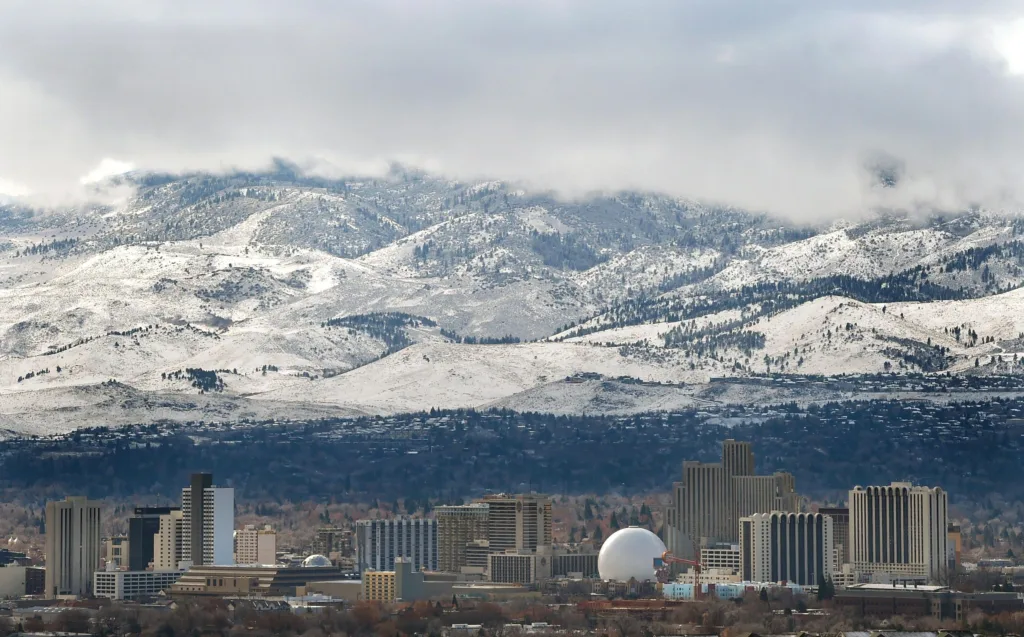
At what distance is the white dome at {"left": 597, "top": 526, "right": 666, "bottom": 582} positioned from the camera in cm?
19538

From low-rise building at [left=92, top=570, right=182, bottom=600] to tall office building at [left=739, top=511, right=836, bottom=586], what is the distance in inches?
1335

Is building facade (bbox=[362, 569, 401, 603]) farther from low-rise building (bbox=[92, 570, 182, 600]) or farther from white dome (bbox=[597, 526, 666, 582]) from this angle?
white dome (bbox=[597, 526, 666, 582])

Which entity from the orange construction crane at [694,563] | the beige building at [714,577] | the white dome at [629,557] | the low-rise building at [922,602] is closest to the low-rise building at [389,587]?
the white dome at [629,557]

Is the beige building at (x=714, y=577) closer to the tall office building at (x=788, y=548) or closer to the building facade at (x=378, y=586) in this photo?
the tall office building at (x=788, y=548)

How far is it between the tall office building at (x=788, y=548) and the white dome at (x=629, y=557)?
5584 millimetres

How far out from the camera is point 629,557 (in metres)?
196

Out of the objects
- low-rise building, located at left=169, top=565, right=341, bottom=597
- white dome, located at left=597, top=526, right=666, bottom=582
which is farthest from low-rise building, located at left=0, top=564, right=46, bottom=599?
white dome, located at left=597, top=526, right=666, bottom=582

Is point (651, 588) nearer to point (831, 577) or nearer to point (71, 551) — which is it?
point (831, 577)

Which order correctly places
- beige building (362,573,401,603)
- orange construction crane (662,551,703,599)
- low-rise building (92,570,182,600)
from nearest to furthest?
beige building (362,573,401,603)
low-rise building (92,570,182,600)
orange construction crane (662,551,703,599)

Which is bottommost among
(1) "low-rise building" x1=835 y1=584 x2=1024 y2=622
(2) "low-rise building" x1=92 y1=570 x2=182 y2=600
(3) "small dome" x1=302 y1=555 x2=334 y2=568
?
(1) "low-rise building" x1=835 y1=584 x2=1024 y2=622

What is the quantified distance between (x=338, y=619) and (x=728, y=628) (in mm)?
19477

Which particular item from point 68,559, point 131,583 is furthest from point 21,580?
point 131,583

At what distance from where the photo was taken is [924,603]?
166m

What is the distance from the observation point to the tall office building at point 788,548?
639 ft
